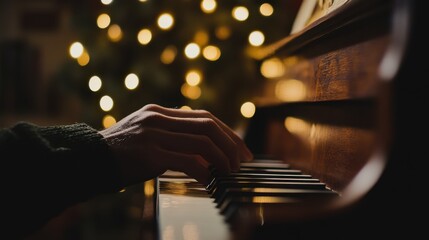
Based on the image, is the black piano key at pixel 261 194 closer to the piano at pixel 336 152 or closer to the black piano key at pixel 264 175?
the piano at pixel 336 152

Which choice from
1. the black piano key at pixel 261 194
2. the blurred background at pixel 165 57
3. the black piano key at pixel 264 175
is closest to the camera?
the black piano key at pixel 261 194

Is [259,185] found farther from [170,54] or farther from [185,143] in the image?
[170,54]

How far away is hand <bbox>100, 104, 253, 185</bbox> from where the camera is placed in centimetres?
103

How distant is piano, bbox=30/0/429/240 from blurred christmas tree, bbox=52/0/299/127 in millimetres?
2023

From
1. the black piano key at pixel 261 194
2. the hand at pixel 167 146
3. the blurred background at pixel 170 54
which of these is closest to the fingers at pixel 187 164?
the hand at pixel 167 146

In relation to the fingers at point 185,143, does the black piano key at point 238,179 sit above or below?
below

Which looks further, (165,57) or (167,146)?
(165,57)

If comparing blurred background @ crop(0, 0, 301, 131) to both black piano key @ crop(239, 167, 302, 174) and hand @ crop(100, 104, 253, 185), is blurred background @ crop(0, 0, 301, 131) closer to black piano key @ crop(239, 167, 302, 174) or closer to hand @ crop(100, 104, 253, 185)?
black piano key @ crop(239, 167, 302, 174)

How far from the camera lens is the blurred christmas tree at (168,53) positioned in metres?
3.68

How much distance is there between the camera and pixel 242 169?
1229mm


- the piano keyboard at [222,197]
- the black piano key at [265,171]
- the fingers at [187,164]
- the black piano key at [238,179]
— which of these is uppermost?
the fingers at [187,164]

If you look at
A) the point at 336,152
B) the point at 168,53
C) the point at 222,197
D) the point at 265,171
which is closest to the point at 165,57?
the point at 168,53

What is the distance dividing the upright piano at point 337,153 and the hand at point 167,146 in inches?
1.6

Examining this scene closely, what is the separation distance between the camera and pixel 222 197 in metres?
0.92
